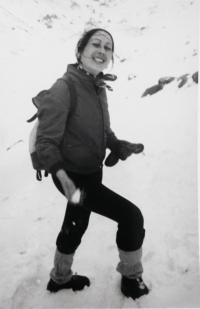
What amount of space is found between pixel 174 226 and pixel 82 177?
860 mm

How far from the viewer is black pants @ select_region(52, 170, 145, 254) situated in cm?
92

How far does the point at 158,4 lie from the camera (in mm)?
1781

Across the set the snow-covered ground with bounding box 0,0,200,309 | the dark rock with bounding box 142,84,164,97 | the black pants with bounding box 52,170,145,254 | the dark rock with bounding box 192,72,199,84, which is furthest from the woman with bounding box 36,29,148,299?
the dark rock with bounding box 142,84,164,97

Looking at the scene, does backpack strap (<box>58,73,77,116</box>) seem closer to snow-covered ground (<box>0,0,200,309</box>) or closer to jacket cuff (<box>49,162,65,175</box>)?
jacket cuff (<box>49,162,65,175</box>)

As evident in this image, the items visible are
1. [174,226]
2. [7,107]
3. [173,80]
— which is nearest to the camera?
[174,226]

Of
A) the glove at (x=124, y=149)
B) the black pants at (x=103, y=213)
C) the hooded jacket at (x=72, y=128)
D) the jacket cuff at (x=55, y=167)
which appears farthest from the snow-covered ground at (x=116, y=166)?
the jacket cuff at (x=55, y=167)

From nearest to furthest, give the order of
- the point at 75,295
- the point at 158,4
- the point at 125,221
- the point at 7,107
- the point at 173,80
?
the point at 125,221
the point at 75,295
the point at 7,107
the point at 158,4
the point at 173,80

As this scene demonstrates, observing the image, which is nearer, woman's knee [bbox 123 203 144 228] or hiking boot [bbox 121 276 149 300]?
woman's knee [bbox 123 203 144 228]

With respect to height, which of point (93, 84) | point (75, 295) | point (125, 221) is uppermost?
point (93, 84)

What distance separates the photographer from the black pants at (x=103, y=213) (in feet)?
3.03

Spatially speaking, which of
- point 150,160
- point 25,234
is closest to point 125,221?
point 25,234

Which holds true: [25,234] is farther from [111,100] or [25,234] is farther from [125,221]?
[111,100]

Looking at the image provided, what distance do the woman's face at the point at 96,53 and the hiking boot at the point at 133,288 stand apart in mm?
1120

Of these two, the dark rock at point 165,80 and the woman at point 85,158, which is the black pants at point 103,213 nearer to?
the woman at point 85,158
